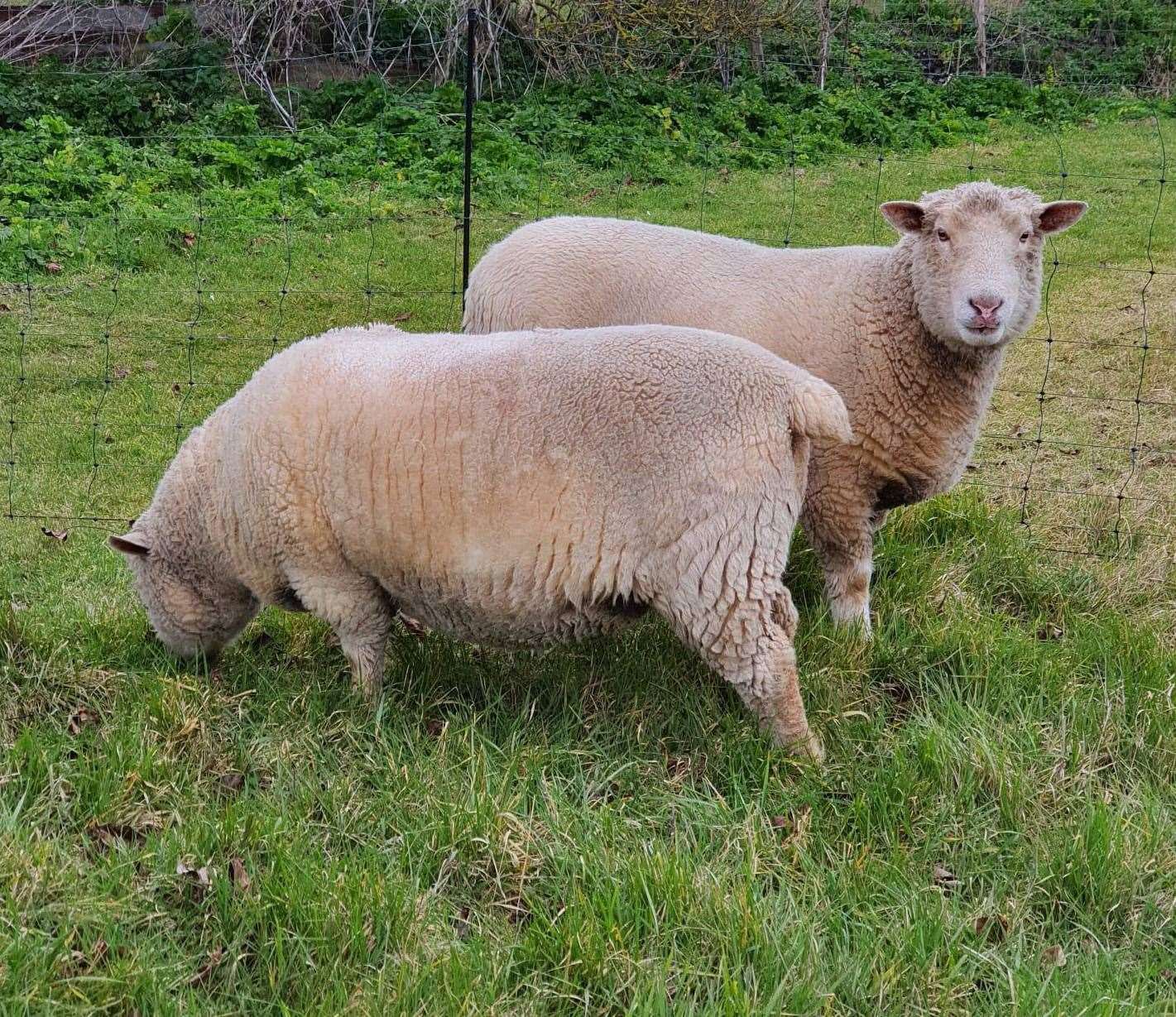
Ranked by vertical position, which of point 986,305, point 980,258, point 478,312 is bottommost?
point 478,312

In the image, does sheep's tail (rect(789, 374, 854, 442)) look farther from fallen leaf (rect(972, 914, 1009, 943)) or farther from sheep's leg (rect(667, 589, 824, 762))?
fallen leaf (rect(972, 914, 1009, 943))

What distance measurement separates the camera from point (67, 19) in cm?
1073

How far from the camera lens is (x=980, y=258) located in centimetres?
413

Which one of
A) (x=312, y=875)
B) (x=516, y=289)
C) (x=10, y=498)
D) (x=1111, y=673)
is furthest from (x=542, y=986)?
(x=10, y=498)

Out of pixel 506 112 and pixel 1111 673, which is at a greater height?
pixel 506 112

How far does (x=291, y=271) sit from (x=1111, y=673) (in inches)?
242

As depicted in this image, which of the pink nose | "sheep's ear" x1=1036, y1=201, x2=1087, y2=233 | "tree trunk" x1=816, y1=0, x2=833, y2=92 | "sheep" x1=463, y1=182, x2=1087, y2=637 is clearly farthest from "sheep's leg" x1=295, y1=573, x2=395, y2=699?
"tree trunk" x1=816, y1=0, x2=833, y2=92

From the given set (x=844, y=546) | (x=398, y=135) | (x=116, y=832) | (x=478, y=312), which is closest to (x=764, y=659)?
(x=844, y=546)

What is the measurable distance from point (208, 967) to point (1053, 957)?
6.15ft

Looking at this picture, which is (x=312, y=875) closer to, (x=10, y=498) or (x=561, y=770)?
(x=561, y=770)

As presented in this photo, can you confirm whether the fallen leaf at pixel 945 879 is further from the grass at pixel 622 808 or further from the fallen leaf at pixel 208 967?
the fallen leaf at pixel 208 967

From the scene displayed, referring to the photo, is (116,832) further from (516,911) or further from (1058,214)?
(1058,214)

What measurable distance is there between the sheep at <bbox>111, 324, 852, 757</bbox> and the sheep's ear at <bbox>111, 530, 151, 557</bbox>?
1cm

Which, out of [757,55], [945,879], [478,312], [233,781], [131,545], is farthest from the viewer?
[757,55]
